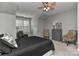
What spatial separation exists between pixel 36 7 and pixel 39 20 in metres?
0.34

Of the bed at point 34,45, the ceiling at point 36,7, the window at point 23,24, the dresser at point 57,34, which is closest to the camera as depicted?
the bed at point 34,45

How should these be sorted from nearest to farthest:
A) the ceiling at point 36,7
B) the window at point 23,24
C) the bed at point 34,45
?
the bed at point 34,45 < the ceiling at point 36,7 < the window at point 23,24

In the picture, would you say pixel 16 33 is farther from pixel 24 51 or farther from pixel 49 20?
pixel 49 20

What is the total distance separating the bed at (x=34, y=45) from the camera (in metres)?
1.78

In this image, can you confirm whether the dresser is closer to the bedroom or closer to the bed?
the bedroom

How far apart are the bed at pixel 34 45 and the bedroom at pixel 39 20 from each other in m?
0.11

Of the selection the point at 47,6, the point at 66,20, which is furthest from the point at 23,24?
the point at 66,20

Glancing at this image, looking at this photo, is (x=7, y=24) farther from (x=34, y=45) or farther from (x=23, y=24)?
(x=34, y=45)

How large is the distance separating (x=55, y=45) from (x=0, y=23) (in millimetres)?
1485

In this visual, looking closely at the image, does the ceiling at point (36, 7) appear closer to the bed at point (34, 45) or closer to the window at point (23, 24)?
the window at point (23, 24)

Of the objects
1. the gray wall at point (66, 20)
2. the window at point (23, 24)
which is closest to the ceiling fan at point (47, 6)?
the gray wall at point (66, 20)

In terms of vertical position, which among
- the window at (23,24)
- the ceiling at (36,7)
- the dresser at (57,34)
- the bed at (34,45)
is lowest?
the bed at (34,45)

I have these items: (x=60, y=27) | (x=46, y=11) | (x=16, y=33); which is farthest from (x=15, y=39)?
(x=60, y=27)

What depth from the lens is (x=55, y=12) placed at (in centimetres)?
217
